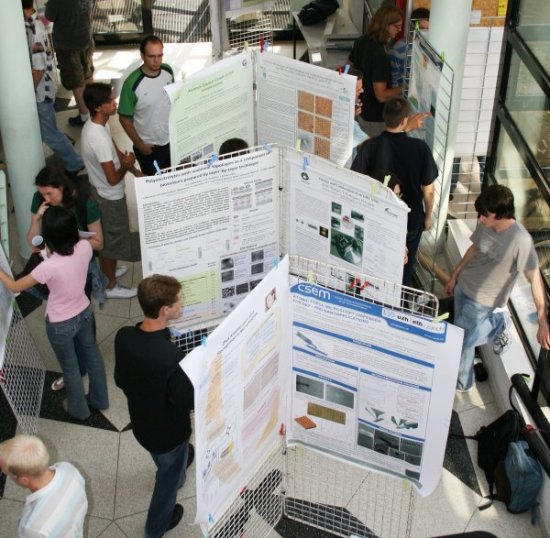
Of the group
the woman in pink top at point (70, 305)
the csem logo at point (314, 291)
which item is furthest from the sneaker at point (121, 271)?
the csem logo at point (314, 291)

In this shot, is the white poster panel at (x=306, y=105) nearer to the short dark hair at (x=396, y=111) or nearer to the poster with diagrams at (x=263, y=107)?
the poster with diagrams at (x=263, y=107)

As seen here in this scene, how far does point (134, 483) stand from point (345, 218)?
176 cm

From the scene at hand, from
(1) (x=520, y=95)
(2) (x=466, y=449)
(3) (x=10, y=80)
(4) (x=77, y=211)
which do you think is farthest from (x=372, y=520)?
(3) (x=10, y=80)

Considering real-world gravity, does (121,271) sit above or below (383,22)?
below

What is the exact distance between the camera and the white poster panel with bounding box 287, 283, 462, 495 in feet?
9.76

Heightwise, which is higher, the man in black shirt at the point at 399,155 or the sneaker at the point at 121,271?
the man in black shirt at the point at 399,155

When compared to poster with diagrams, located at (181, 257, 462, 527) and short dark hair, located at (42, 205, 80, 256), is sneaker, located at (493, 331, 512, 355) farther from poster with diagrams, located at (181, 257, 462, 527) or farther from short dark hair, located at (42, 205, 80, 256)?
short dark hair, located at (42, 205, 80, 256)

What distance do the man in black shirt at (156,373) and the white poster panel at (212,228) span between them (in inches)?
22.9

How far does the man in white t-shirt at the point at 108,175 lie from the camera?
202 inches

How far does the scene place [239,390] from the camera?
3094mm

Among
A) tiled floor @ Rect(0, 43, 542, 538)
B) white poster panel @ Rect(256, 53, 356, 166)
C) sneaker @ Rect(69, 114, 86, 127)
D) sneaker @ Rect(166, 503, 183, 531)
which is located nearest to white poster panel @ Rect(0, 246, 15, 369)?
tiled floor @ Rect(0, 43, 542, 538)

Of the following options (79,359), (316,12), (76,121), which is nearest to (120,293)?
(79,359)

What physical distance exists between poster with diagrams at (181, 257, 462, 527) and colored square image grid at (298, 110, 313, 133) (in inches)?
85.3

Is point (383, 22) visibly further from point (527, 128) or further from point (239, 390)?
point (239, 390)
